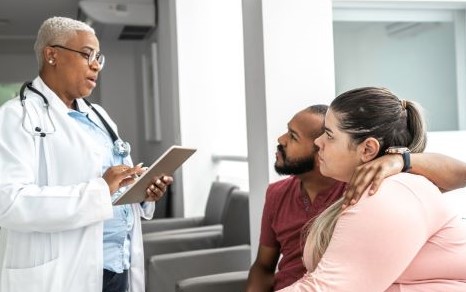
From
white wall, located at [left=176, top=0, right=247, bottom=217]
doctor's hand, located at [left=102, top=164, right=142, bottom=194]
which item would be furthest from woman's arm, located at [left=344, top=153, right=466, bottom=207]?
white wall, located at [left=176, top=0, right=247, bottom=217]

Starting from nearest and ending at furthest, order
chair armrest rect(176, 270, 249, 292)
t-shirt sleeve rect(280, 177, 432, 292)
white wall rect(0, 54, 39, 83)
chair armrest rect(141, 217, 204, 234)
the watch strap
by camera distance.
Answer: t-shirt sleeve rect(280, 177, 432, 292), the watch strap, chair armrest rect(176, 270, 249, 292), chair armrest rect(141, 217, 204, 234), white wall rect(0, 54, 39, 83)

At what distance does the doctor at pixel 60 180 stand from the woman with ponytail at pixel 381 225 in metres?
0.75

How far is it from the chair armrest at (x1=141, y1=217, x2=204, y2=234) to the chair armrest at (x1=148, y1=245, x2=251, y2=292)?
41.0 inches

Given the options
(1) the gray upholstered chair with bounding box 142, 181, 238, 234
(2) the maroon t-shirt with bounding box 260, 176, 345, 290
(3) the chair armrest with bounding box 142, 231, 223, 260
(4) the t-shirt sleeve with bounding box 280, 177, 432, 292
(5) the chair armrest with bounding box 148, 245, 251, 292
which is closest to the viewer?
(4) the t-shirt sleeve with bounding box 280, 177, 432, 292

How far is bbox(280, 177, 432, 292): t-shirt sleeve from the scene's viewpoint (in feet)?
3.44

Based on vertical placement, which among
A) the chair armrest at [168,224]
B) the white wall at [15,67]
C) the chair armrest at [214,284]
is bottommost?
the chair armrest at [168,224]

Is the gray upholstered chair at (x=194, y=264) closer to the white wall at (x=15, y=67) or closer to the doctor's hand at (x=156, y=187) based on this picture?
the doctor's hand at (x=156, y=187)

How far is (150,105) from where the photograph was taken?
583cm

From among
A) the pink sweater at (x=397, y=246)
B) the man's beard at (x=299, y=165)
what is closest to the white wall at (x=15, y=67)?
the man's beard at (x=299, y=165)

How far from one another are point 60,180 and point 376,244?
1.07 meters

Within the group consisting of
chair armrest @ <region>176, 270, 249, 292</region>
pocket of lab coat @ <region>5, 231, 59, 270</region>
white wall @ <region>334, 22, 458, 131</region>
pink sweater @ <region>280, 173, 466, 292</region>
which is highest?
white wall @ <region>334, 22, 458, 131</region>

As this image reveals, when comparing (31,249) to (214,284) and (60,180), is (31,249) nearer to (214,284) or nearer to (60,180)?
(60,180)

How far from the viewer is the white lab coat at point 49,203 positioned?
1552 millimetres

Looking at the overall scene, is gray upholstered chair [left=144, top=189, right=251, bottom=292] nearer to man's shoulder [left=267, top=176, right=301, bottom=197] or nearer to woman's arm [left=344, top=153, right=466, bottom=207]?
man's shoulder [left=267, top=176, right=301, bottom=197]
